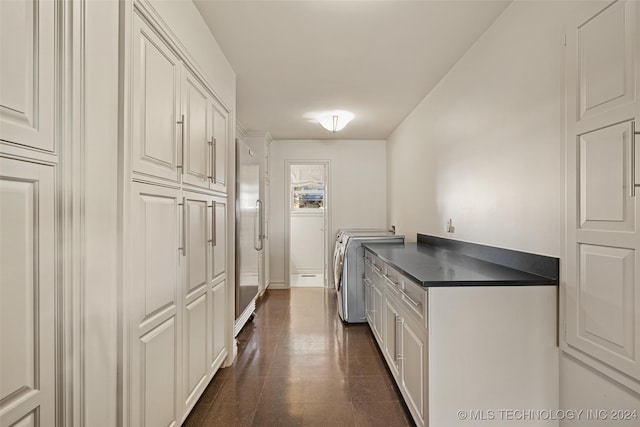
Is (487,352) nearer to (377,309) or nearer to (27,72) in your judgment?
(377,309)

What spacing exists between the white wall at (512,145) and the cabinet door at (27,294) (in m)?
1.97

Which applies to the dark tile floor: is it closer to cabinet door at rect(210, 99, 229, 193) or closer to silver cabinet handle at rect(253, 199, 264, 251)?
silver cabinet handle at rect(253, 199, 264, 251)

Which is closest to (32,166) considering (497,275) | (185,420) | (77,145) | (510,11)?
(77,145)

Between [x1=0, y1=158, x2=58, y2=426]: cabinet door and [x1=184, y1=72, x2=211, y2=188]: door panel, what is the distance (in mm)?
905

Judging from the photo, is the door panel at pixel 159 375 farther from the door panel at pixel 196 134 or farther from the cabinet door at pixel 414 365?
the cabinet door at pixel 414 365

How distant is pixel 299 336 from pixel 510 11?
304cm

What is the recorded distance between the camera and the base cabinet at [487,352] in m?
1.57

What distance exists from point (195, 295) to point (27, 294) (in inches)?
43.5

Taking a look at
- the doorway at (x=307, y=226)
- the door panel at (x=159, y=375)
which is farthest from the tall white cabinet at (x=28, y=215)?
the doorway at (x=307, y=226)

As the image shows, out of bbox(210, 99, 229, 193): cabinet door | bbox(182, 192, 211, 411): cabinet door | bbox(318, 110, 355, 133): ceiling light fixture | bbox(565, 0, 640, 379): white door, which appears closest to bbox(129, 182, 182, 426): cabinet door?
bbox(182, 192, 211, 411): cabinet door

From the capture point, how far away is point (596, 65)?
1.35 meters

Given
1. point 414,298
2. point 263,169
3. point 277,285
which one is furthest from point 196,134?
point 277,285

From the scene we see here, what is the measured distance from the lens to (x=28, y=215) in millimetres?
863

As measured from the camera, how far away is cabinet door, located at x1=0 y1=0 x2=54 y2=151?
800 millimetres
